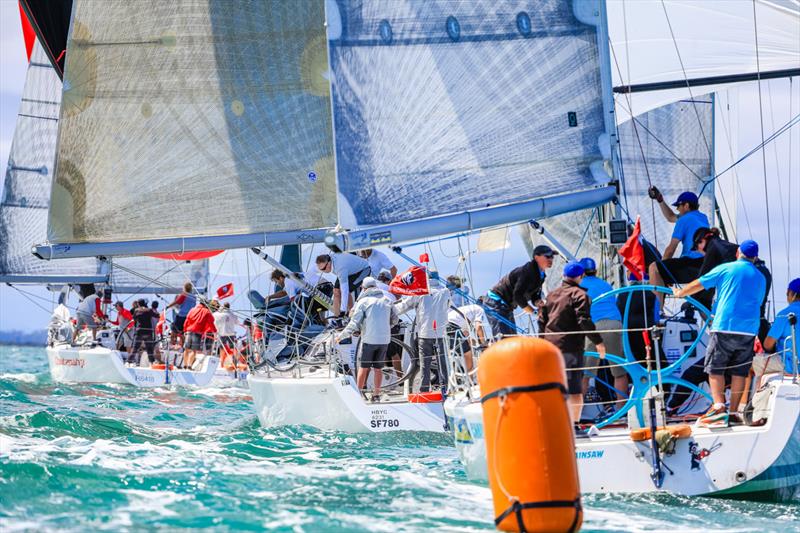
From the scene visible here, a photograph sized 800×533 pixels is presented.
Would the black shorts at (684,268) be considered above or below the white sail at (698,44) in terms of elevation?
below

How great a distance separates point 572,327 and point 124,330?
60.2 feet

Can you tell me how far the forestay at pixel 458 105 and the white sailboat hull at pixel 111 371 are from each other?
1303 cm

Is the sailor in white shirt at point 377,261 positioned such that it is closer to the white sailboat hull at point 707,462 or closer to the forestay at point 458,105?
the forestay at point 458,105

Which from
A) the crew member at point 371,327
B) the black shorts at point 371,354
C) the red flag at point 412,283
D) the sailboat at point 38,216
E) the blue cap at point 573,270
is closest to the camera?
the blue cap at point 573,270

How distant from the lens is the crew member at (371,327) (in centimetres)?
1270

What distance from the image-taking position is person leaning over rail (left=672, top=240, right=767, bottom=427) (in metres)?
8.62

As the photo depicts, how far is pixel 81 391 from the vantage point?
21609 millimetres

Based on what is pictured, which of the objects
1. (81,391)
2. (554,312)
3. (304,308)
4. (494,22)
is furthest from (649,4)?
(81,391)

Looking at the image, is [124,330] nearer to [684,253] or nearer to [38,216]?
[38,216]

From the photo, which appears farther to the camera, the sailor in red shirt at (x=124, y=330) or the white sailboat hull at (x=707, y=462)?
the sailor in red shirt at (x=124, y=330)

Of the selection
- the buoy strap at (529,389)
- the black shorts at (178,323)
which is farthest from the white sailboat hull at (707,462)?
the black shorts at (178,323)

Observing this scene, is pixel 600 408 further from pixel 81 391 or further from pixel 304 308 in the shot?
pixel 81 391

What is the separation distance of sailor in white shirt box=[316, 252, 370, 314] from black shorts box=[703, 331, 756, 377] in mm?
6618

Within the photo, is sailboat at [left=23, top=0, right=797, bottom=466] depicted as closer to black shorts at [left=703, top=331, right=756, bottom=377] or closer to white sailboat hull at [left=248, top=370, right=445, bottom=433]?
white sailboat hull at [left=248, top=370, right=445, bottom=433]
